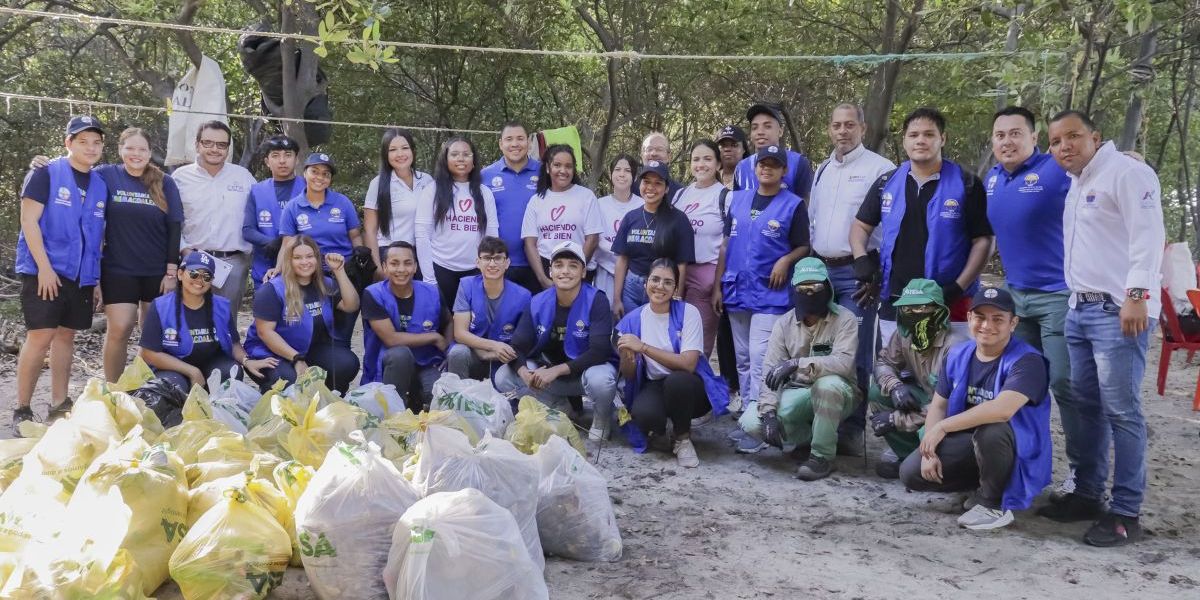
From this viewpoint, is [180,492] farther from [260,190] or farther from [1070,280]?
[1070,280]

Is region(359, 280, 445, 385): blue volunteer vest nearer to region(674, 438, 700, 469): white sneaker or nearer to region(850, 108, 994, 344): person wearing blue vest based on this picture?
region(674, 438, 700, 469): white sneaker

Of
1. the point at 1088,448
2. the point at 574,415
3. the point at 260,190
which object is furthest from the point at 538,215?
the point at 1088,448

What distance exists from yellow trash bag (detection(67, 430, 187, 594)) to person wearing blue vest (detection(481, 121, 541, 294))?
3.07m

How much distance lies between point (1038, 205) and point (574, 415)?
282cm

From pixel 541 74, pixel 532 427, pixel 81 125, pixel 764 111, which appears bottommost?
pixel 532 427

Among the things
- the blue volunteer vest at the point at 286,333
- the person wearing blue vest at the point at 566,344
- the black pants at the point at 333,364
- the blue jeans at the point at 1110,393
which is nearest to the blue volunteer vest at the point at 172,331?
the blue volunteer vest at the point at 286,333

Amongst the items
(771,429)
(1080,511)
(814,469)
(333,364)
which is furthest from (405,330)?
(1080,511)

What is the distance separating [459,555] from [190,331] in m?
3.09

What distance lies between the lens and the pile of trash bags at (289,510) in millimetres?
2730

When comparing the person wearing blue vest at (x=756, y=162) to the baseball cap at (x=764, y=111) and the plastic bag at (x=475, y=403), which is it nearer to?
the baseball cap at (x=764, y=111)

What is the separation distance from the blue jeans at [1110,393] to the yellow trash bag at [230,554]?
10.4ft

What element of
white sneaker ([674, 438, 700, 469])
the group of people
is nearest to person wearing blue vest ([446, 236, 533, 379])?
the group of people

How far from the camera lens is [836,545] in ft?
12.5

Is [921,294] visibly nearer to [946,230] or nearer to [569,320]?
[946,230]
